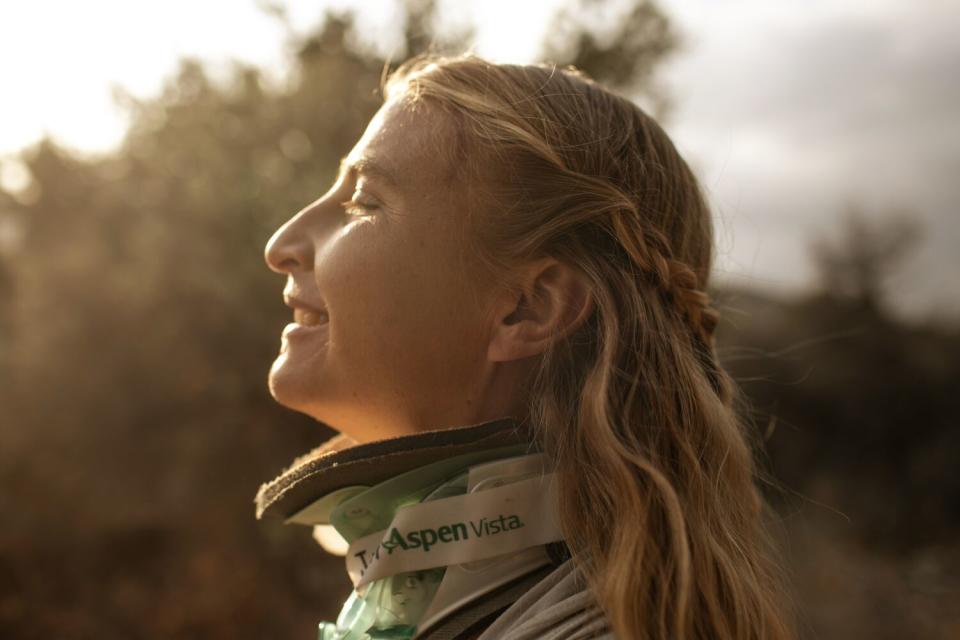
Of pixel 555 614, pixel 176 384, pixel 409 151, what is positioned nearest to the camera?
pixel 555 614

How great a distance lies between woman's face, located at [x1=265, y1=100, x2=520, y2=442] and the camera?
1.74m

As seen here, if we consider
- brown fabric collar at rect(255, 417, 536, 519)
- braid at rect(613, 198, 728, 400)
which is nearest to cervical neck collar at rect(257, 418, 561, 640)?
brown fabric collar at rect(255, 417, 536, 519)


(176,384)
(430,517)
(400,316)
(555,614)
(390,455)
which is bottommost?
(555,614)

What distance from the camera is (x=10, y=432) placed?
7.93 meters

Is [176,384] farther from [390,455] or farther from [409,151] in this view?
[390,455]

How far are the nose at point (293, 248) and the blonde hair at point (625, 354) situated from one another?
14.3 inches

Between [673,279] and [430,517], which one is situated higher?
[673,279]

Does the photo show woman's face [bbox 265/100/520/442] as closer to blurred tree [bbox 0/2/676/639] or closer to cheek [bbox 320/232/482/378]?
cheek [bbox 320/232/482/378]

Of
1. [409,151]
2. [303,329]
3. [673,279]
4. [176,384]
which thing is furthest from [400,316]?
[176,384]

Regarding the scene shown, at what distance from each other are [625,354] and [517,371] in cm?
23

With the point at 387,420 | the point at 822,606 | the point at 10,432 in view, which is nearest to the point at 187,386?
the point at 10,432

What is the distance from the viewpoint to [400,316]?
5.69 feet

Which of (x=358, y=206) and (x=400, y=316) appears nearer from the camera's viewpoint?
(x=400, y=316)

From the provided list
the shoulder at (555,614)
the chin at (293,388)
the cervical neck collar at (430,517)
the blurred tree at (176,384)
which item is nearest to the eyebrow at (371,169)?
the chin at (293,388)
